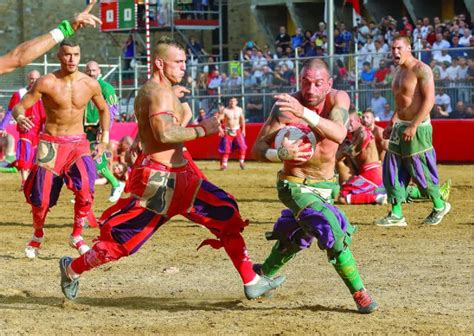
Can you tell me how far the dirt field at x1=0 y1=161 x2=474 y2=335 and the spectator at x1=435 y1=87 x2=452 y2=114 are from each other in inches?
410

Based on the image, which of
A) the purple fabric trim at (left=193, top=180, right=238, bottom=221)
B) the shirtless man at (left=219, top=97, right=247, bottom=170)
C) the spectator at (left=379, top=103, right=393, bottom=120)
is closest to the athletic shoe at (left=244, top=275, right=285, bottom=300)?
the purple fabric trim at (left=193, top=180, right=238, bottom=221)

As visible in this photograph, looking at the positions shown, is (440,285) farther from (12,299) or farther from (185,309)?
(12,299)

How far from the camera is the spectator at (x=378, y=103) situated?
2389 cm

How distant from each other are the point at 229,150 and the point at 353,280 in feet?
55.4

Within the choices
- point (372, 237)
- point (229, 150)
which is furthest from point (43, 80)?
point (229, 150)

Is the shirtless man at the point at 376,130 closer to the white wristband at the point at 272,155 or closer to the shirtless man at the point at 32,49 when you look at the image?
the white wristband at the point at 272,155

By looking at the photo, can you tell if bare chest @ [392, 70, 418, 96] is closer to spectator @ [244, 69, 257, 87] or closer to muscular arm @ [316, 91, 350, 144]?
muscular arm @ [316, 91, 350, 144]

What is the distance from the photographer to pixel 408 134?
1168cm

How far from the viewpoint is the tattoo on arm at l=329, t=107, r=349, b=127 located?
278 inches

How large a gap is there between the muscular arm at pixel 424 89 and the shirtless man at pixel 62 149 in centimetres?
377

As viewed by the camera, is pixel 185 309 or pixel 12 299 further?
pixel 12 299

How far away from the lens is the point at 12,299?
8.00 meters

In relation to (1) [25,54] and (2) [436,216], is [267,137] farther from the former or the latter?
(2) [436,216]

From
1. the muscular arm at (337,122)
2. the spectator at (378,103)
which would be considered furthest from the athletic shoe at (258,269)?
the spectator at (378,103)
